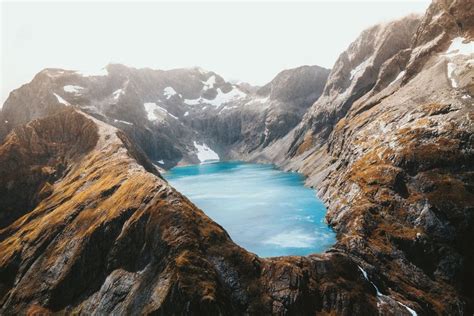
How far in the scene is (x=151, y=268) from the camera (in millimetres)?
52469

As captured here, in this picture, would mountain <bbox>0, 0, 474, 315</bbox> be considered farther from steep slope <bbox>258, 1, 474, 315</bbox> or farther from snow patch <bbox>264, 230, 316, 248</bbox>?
snow patch <bbox>264, 230, 316, 248</bbox>

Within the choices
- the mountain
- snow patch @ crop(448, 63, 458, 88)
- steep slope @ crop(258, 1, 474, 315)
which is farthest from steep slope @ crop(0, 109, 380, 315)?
snow patch @ crop(448, 63, 458, 88)

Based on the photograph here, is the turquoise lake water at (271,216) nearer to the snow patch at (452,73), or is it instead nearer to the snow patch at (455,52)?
the snow patch at (452,73)

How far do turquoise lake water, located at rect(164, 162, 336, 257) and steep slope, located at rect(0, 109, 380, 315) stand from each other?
33.0 m

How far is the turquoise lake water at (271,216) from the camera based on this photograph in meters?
93.9

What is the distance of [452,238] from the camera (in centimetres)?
7206

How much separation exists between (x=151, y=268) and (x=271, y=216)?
250ft

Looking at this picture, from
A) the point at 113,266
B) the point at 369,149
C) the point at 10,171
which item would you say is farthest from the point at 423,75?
the point at 10,171

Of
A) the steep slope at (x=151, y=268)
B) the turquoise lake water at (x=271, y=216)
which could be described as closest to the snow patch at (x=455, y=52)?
the turquoise lake water at (x=271, y=216)

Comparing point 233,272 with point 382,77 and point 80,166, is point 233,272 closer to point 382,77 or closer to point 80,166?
point 80,166

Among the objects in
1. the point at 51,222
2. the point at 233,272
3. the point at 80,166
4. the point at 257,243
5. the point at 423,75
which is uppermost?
the point at 423,75

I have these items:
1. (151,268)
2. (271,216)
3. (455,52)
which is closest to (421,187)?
(271,216)

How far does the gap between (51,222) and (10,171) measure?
141 feet

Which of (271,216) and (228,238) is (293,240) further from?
(228,238)
